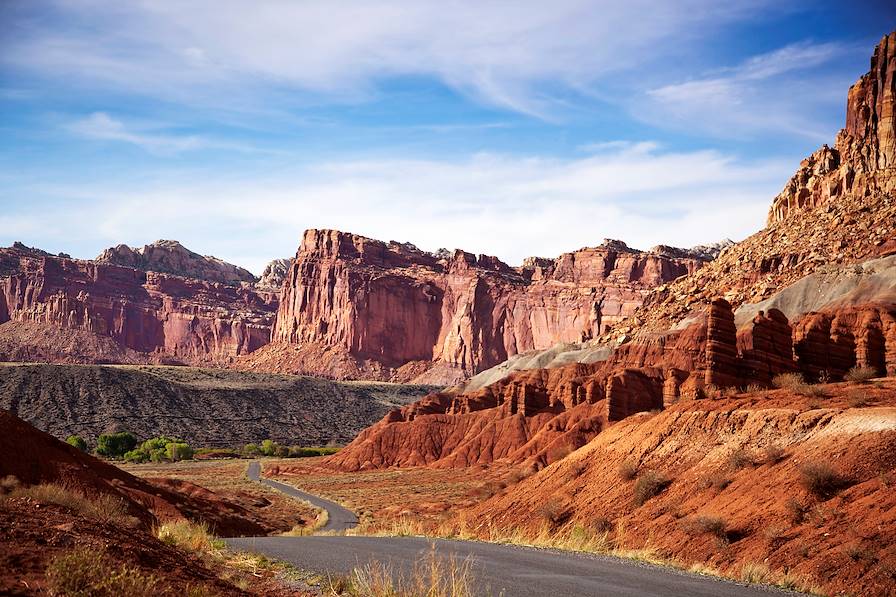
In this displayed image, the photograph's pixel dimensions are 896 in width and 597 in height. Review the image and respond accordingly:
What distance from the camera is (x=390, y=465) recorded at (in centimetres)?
9862

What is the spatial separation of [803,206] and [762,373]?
212 feet

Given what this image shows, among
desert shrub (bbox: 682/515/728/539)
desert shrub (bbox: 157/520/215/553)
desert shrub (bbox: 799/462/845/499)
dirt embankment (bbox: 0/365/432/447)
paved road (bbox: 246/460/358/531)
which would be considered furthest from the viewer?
dirt embankment (bbox: 0/365/432/447)

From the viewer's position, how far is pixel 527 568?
1770 cm

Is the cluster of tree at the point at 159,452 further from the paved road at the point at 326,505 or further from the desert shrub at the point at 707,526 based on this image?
the desert shrub at the point at 707,526

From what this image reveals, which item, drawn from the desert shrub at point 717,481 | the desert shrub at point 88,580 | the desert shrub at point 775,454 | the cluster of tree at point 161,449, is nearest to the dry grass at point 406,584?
the desert shrub at point 88,580

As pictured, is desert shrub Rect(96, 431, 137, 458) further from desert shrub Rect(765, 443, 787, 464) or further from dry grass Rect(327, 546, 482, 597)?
dry grass Rect(327, 546, 482, 597)

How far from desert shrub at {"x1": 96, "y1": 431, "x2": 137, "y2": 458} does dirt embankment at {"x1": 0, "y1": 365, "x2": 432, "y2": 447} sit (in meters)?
6.30

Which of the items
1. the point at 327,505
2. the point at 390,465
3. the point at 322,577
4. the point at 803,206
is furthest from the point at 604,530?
the point at 803,206

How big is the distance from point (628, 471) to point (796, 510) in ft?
29.5

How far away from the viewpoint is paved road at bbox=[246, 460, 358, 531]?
154ft

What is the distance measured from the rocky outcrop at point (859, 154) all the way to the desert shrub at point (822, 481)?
81.9 metres

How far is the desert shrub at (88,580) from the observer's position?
9.67 metres

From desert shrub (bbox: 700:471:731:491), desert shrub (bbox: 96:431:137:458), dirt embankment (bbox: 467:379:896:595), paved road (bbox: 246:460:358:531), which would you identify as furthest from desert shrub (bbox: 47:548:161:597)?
desert shrub (bbox: 96:431:137:458)

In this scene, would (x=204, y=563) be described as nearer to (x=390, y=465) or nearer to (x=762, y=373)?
(x=762, y=373)
